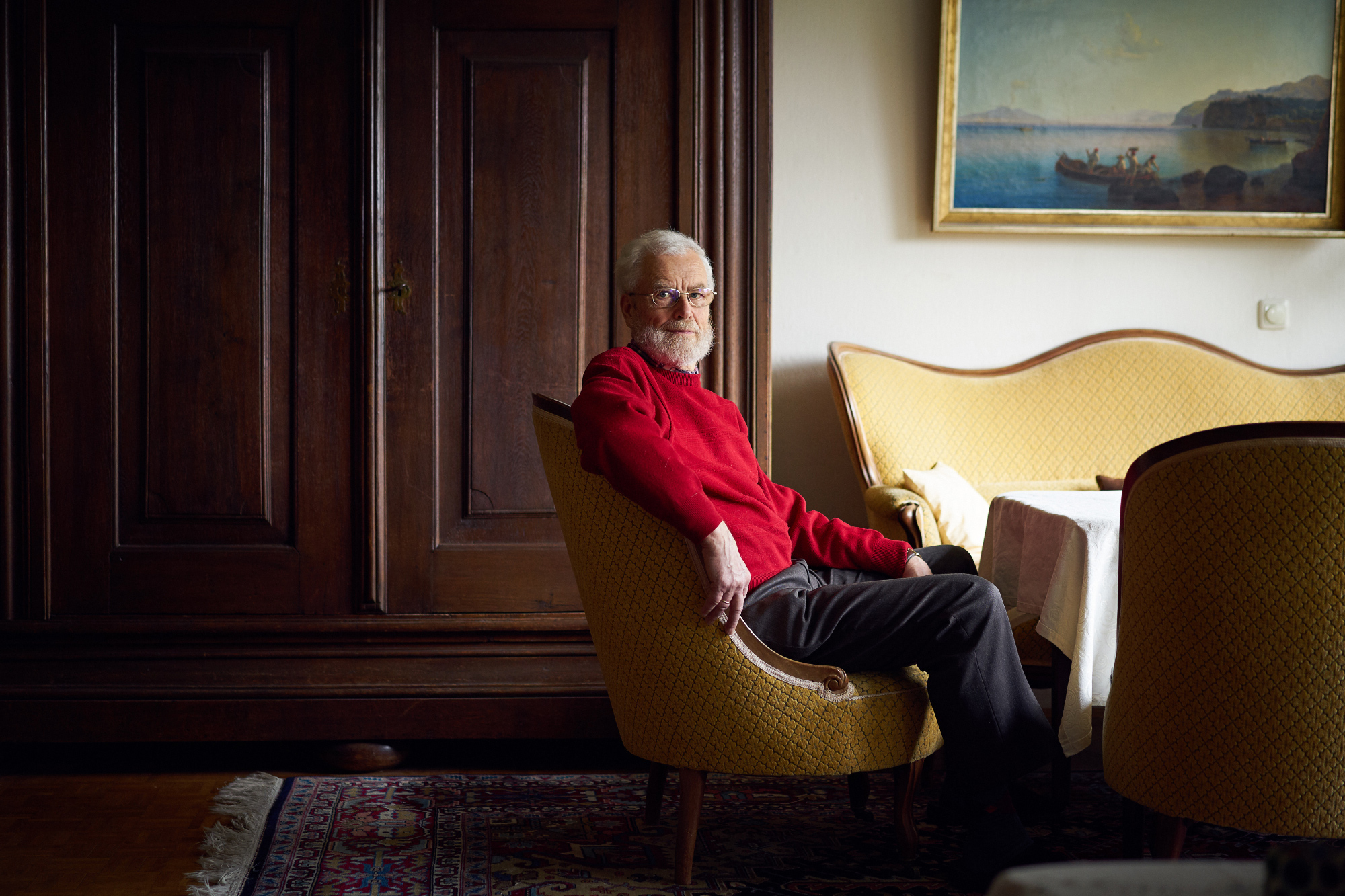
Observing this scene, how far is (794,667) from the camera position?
5.49ft

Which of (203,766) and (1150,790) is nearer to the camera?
(1150,790)

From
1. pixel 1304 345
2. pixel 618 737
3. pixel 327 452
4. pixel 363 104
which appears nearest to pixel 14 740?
pixel 327 452

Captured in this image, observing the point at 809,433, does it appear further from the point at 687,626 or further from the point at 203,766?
the point at 203,766

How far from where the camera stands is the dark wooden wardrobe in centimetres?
237

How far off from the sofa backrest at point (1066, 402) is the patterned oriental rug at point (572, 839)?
100 cm

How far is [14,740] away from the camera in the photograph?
2.33 meters

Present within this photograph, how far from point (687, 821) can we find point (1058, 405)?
76.6 inches

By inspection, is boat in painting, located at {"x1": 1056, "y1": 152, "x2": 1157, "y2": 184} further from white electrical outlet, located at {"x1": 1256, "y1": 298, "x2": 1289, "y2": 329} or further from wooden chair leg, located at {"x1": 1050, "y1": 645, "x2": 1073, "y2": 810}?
wooden chair leg, located at {"x1": 1050, "y1": 645, "x2": 1073, "y2": 810}

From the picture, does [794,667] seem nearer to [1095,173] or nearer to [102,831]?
[102,831]

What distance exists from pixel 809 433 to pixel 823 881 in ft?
5.49

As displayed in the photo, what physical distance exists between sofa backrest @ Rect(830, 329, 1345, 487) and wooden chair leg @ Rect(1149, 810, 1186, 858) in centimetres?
157

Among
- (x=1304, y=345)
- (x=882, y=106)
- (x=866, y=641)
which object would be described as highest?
(x=882, y=106)

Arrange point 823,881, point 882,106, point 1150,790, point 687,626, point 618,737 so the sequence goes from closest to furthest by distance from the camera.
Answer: point 1150,790 < point 687,626 < point 823,881 < point 618,737 < point 882,106

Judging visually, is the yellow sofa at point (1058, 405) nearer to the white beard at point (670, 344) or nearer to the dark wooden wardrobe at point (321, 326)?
the dark wooden wardrobe at point (321, 326)
